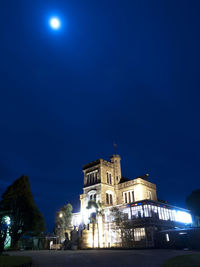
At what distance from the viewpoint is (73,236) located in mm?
42844

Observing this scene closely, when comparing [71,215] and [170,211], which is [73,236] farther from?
[170,211]

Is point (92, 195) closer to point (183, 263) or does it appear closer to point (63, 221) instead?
point (63, 221)

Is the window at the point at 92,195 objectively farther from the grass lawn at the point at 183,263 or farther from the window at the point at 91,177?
the grass lawn at the point at 183,263

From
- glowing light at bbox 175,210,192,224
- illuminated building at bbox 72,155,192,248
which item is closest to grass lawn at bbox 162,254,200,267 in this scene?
illuminated building at bbox 72,155,192,248

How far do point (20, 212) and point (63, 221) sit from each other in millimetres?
18991

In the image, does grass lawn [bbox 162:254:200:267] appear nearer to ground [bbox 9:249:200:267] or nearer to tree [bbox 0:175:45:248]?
ground [bbox 9:249:200:267]

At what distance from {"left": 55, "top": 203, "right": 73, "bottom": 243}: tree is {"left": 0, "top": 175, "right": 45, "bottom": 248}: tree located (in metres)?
15.7

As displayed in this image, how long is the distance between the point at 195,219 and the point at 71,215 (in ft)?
121

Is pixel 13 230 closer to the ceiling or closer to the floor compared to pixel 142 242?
closer to the ceiling

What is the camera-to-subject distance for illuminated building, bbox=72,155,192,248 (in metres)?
36.8

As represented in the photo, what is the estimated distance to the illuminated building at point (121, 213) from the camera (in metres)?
36.8

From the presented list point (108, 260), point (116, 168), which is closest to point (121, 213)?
point (116, 168)

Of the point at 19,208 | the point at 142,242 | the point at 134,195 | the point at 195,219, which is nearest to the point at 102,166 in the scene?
the point at 134,195

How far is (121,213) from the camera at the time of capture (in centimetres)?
4006
